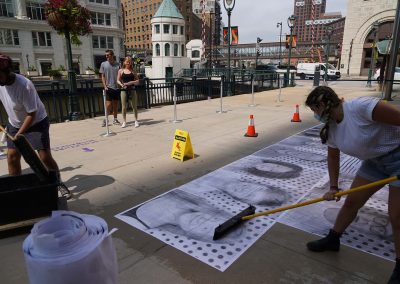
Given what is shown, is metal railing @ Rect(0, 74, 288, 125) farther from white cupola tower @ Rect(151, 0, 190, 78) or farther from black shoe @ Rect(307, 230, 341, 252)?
white cupola tower @ Rect(151, 0, 190, 78)

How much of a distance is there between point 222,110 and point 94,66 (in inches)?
1793

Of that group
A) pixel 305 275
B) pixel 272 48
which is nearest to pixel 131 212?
pixel 305 275

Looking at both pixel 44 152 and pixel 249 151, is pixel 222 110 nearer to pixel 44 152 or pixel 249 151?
pixel 249 151

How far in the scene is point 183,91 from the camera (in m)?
14.0

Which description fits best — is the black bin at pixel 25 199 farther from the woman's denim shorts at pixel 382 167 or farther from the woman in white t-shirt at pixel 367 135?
the woman's denim shorts at pixel 382 167

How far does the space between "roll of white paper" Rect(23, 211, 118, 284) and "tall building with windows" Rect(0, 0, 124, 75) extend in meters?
42.3

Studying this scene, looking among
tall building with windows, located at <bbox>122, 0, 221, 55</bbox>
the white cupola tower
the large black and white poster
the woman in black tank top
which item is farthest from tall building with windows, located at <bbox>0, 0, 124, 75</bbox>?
tall building with windows, located at <bbox>122, 0, 221, 55</bbox>

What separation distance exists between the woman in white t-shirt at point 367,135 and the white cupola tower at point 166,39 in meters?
40.6

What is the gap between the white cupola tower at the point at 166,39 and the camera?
42.2m

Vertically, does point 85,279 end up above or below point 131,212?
above

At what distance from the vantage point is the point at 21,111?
3449 millimetres

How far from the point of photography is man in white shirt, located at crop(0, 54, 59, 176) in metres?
3.20

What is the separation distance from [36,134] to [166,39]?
41.7m

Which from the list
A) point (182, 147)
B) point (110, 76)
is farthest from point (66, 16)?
point (182, 147)
